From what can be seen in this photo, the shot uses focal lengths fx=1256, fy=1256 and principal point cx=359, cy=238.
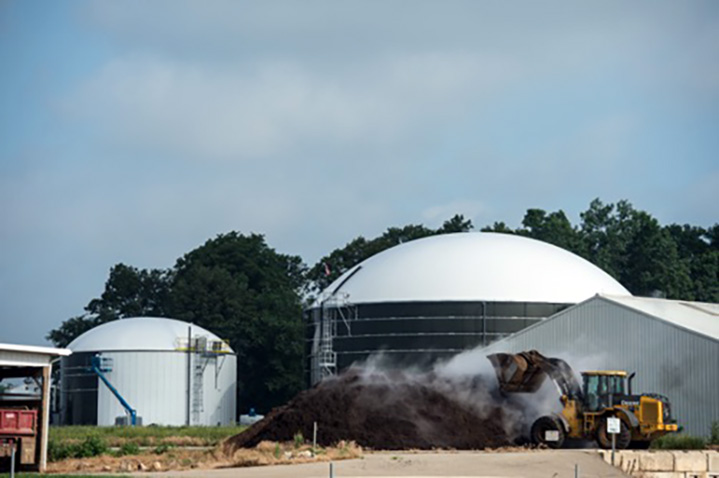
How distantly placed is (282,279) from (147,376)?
40058 mm

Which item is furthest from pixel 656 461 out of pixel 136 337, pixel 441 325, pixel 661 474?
pixel 136 337

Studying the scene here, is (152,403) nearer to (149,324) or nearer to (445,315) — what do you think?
(149,324)

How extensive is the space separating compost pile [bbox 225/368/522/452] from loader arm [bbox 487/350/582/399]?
0.85 m

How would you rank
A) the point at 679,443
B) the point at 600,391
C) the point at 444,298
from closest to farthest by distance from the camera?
the point at 600,391 < the point at 679,443 < the point at 444,298

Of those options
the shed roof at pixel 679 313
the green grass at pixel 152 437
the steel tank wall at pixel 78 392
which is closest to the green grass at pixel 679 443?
the shed roof at pixel 679 313

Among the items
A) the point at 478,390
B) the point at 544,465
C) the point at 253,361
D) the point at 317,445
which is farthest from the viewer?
the point at 253,361

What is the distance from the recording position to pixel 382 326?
60188 mm

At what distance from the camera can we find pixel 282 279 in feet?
386

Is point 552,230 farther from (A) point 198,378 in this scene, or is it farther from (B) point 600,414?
(B) point 600,414

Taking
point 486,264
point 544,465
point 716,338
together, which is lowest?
point 544,465

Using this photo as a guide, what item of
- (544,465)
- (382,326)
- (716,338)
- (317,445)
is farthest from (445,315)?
(544,465)

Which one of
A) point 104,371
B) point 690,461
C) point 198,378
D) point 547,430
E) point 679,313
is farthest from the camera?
point 198,378

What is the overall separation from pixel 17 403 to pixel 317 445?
9.27 metres

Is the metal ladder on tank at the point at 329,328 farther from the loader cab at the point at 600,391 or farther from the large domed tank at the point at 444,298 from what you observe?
the loader cab at the point at 600,391
